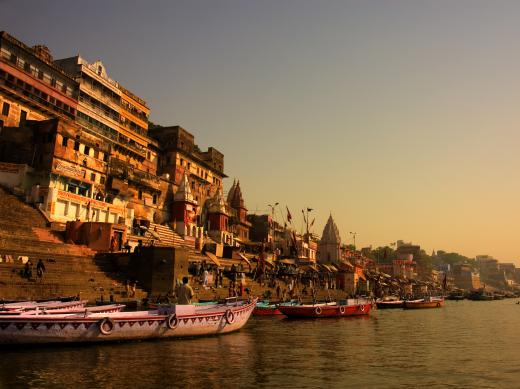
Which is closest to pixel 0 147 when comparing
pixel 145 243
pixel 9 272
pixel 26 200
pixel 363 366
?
pixel 26 200

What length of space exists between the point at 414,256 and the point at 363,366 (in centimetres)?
17029

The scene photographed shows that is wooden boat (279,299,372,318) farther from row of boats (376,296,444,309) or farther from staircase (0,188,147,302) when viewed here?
row of boats (376,296,444,309)

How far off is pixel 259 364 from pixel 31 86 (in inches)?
1405

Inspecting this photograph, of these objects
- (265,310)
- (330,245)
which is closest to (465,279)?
(330,245)

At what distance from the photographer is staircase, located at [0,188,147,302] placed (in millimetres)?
22983

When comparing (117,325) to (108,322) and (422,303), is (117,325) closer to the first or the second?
(108,322)

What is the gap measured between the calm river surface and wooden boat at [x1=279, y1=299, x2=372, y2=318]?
12.5m

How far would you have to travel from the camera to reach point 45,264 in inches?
1008

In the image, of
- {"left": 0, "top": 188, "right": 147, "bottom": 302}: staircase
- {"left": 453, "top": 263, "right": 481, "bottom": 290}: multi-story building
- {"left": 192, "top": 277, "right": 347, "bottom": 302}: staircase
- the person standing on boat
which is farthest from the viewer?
{"left": 453, "top": 263, "right": 481, "bottom": 290}: multi-story building

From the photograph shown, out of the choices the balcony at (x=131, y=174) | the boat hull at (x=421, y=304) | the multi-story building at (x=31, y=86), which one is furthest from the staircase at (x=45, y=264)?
the boat hull at (x=421, y=304)

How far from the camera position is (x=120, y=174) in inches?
1763

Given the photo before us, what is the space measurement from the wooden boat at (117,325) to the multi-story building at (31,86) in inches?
1110

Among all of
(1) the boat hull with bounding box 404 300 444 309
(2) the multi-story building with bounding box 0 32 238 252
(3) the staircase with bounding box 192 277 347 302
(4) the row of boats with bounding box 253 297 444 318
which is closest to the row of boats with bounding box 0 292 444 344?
(4) the row of boats with bounding box 253 297 444 318

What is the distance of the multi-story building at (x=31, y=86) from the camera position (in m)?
36.8
